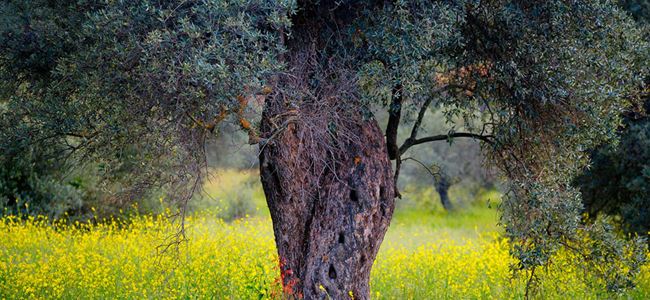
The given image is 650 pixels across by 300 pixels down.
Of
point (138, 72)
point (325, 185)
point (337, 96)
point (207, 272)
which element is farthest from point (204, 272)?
point (138, 72)

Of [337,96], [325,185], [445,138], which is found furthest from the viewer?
Answer: [445,138]

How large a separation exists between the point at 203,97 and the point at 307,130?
4.87ft

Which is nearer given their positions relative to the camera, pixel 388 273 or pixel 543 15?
pixel 543 15

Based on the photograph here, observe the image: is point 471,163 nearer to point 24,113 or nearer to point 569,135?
point 569,135

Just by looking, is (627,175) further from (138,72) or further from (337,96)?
(138,72)

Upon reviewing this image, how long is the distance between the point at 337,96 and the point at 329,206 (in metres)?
1.47

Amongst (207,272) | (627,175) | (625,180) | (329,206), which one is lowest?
(329,206)

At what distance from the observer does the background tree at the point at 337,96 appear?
283 inches

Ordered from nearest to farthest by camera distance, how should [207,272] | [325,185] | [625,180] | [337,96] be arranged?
[337,96] < [325,185] < [207,272] < [625,180]

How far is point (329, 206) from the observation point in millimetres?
8672

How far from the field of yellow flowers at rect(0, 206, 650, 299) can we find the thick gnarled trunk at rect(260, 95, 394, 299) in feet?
1.80

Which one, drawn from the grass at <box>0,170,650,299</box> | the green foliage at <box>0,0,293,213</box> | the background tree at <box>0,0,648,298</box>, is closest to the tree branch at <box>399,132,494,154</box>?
the background tree at <box>0,0,648,298</box>

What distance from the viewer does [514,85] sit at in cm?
859

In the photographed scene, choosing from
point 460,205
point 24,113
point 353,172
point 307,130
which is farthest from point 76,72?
point 460,205
